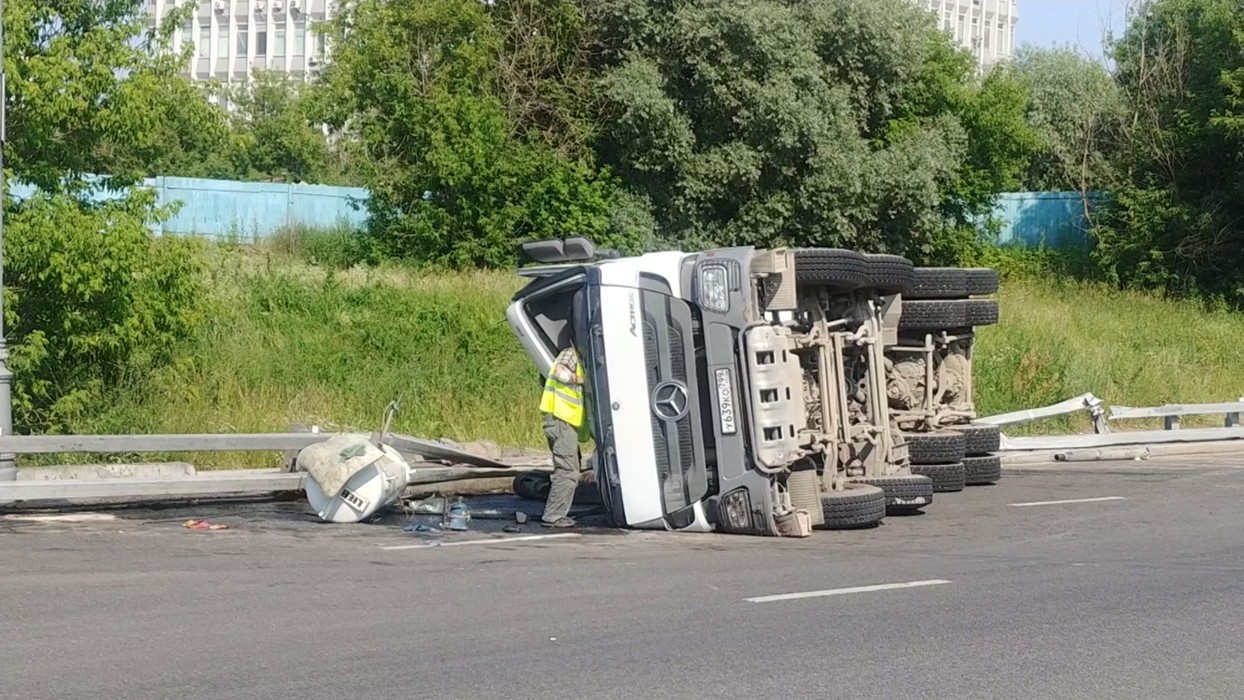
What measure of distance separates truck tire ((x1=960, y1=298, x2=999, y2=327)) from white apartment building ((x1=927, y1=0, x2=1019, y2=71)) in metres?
74.4

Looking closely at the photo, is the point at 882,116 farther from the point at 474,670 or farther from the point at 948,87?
the point at 474,670

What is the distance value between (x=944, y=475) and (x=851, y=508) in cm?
305

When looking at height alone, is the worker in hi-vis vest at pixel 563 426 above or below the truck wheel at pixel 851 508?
above

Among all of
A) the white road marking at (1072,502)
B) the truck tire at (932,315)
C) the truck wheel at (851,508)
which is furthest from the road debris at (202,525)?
the white road marking at (1072,502)

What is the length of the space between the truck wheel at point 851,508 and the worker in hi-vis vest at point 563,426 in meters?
1.92

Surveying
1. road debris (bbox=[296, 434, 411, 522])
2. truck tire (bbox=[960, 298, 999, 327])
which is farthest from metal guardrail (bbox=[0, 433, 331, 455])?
truck tire (bbox=[960, 298, 999, 327])

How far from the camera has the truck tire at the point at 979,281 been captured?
47.5ft

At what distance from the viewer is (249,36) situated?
81812 mm

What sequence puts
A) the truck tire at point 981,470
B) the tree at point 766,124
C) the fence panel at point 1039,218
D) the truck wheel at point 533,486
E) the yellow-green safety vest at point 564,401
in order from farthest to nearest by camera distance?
the fence panel at point 1039,218 → the tree at point 766,124 → the truck tire at point 981,470 → the truck wheel at point 533,486 → the yellow-green safety vest at point 564,401

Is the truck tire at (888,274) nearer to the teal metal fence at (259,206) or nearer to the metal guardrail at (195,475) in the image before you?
the metal guardrail at (195,475)

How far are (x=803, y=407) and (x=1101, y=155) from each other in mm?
31134

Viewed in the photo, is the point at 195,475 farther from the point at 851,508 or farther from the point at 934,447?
the point at 934,447

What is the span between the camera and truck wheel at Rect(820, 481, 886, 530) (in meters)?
11.4

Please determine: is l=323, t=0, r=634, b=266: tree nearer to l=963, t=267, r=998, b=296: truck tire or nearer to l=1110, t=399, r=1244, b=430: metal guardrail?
l=1110, t=399, r=1244, b=430: metal guardrail
